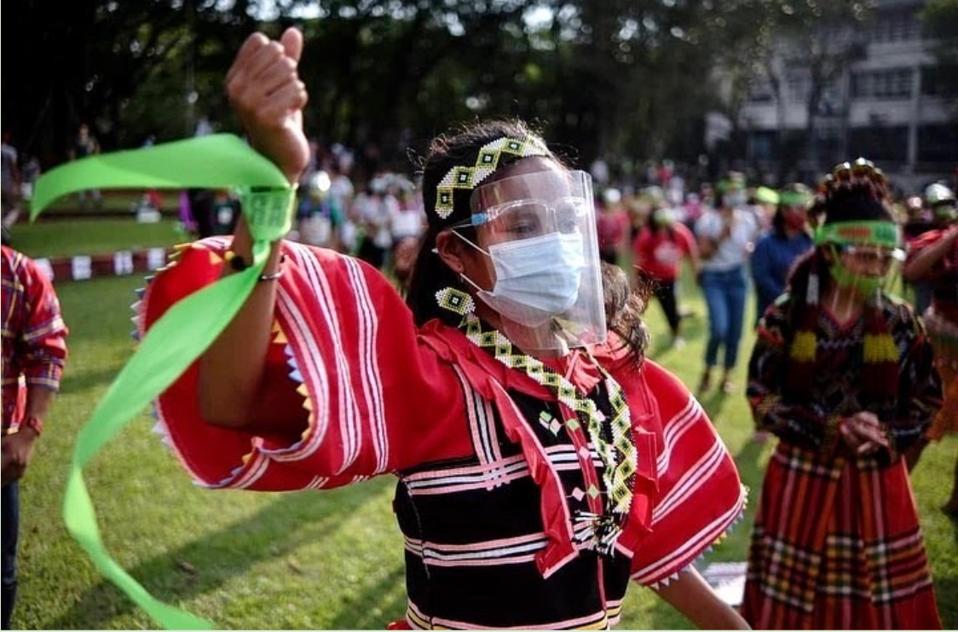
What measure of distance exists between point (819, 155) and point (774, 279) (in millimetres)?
25860

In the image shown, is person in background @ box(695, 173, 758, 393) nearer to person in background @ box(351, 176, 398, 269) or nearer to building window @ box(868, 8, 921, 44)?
person in background @ box(351, 176, 398, 269)

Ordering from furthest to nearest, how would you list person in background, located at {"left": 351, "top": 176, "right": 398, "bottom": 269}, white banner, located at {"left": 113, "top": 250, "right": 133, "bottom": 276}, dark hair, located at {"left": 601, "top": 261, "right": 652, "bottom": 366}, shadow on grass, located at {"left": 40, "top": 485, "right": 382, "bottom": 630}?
person in background, located at {"left": 351, "top": 176, "right": 398, "bottom": 269}
white banner, located at {"left": 113, "top": 250, "right": 133, "bottom": 276}
shadow on grass, located at {"left": 40, "top": 485, "right": 382, "bottom": 630}
dark hair, located at {"left": 601, "top": 261, "right": 652, "bottom": 366}

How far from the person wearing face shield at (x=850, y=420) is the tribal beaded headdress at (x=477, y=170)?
2013 mm

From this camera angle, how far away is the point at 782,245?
672 centimetres

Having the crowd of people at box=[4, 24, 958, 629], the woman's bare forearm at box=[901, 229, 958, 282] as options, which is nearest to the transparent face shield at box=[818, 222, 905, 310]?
the woman's bare forearm at box=[901, 229, 958, 282]

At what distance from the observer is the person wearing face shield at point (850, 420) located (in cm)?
338

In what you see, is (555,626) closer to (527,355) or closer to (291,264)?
(527,355)

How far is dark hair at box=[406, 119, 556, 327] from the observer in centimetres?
185

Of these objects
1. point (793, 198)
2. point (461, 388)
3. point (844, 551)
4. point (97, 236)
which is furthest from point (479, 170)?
point (97, 236)

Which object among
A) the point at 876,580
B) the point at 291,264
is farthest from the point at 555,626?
the point at 876,580

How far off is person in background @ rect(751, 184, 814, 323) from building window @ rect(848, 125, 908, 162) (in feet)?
64.3

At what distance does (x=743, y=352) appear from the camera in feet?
32.7

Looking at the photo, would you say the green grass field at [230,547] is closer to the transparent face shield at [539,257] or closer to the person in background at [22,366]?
the person in background at [22,366]

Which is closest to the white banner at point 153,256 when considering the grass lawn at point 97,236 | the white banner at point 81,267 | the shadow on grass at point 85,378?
the grass lawn at point 97,236
